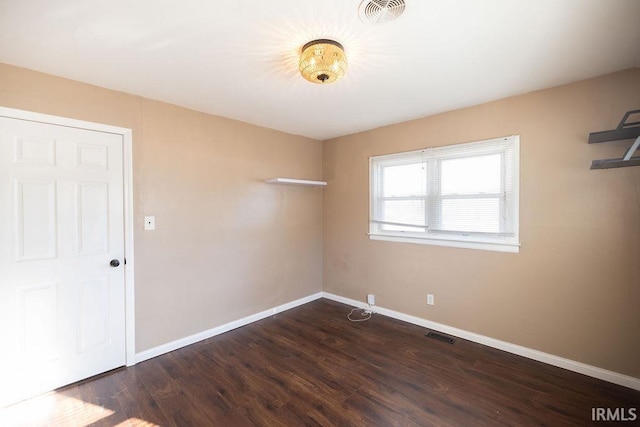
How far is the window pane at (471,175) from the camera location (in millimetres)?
2854

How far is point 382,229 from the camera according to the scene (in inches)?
148

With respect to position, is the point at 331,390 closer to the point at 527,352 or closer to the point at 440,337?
the point at 440,337

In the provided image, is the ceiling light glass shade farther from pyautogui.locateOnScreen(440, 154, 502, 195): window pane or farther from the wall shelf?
the wall shelf

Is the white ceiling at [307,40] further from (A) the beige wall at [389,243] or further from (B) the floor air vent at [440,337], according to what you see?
(B) the floor air vent at [440,337]

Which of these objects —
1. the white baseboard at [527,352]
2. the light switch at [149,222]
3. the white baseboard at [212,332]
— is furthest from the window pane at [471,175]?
the light switch at [149,222]

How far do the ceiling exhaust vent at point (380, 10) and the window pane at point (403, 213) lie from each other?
2229mm

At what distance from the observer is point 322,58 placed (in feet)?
5.84

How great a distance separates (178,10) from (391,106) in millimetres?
2091

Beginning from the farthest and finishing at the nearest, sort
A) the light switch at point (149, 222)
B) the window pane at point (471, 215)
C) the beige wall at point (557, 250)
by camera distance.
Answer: the window pane at point (471, 215), the light switch at point (149, 222), the beige wall at point (557, 250)

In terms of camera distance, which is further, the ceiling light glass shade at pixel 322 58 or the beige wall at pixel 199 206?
the beige wall at pixel 199 206

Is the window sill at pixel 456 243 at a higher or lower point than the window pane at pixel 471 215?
lower

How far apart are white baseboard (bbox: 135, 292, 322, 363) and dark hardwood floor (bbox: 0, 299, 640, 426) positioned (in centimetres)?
8

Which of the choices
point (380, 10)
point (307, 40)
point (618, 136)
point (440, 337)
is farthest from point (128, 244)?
point (618, 136)

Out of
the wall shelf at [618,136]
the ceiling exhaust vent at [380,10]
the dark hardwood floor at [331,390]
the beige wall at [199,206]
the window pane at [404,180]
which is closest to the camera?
the ceiling exhaust vent at [380,10]
